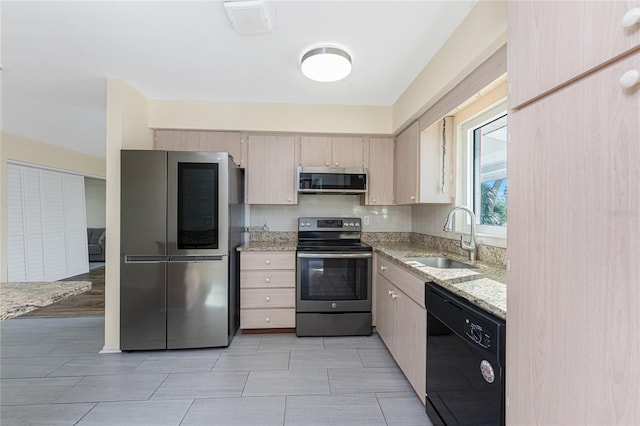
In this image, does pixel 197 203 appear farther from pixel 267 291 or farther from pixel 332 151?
pixel 332 151

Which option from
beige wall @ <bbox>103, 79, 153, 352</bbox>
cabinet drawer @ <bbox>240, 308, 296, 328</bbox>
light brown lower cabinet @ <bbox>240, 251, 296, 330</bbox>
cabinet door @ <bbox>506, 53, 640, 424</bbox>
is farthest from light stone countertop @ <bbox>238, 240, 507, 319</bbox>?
beige wall @ <bbox>103, 79, 153, 352</bbox>

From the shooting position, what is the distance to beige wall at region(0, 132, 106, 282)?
3.97 meters

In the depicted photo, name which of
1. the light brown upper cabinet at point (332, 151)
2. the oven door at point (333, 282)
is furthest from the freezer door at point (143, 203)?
the light brown upper cabinet at point (332, 151)

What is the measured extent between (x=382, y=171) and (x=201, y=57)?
2.07m

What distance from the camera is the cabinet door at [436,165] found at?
2.55 metres

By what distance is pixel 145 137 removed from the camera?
112 inches

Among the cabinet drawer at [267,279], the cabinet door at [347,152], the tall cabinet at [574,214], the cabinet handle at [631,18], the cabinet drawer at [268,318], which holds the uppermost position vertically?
the cabinet door at [347,152]

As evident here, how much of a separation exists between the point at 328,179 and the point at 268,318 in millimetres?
1562

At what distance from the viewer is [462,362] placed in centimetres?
129

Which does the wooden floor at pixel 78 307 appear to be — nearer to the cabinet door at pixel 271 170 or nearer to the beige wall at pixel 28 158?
the beige wall at pixel 28 158

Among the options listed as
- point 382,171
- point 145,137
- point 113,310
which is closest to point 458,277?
point 382,171

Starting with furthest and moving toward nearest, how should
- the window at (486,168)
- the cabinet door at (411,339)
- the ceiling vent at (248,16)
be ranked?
the window at (486,168)
the cabinet door at (411,339)
the ceiling vent at (248,16)

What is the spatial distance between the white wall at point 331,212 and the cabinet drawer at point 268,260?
21.8 inches

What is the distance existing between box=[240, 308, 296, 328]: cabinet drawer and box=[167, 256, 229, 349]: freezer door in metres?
0.31
